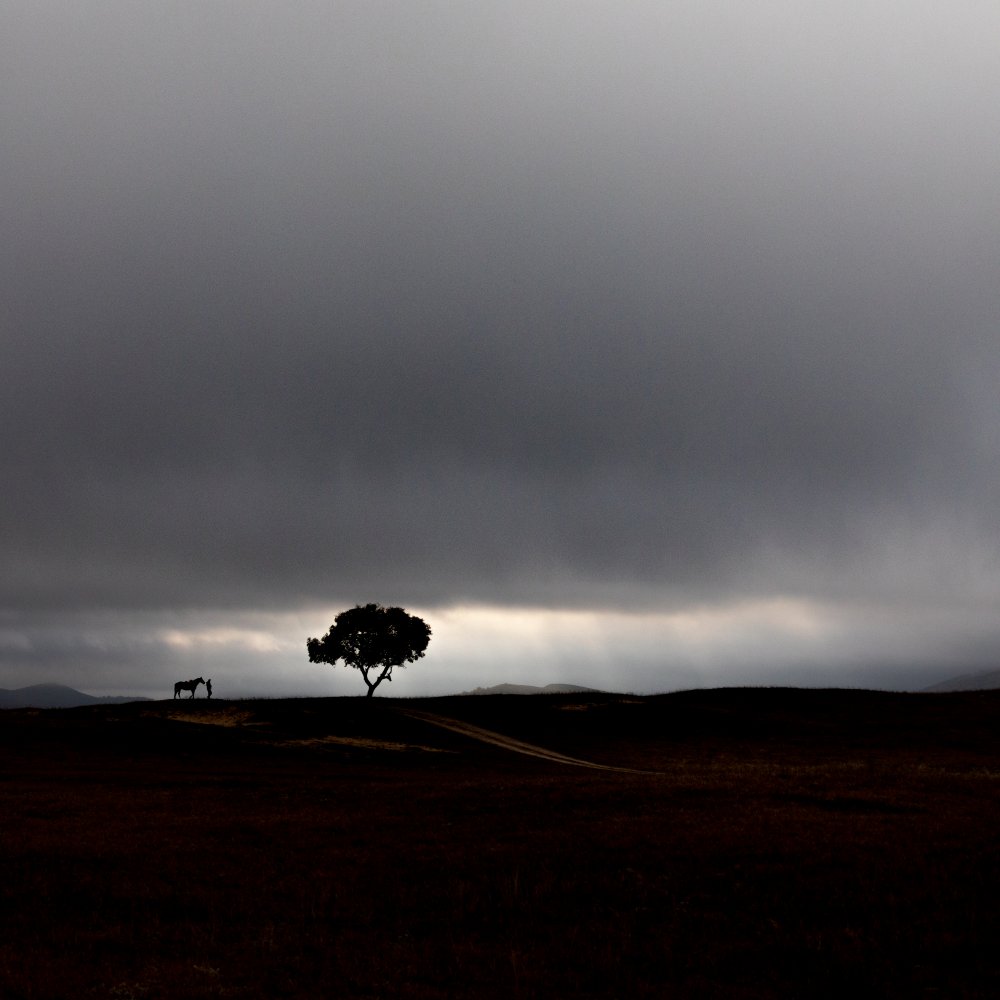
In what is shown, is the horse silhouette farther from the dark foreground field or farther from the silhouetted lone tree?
the dark foreground field

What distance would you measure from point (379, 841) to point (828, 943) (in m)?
14.7

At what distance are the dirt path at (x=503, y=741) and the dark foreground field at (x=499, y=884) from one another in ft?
29.4

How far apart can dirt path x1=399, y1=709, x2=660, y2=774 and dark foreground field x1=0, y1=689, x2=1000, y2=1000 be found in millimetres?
8947

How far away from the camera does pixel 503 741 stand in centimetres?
6650

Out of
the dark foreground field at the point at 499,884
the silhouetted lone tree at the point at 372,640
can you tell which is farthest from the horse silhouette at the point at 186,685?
the dark foreground field at the point at 499,884

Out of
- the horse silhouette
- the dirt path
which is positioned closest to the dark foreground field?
the dirt path

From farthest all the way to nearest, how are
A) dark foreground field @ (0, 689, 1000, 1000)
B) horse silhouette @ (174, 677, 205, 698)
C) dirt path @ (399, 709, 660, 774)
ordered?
horse silhouette @ (174, 677, 205, 698)
dirt path @ (399, 709, 660, 774)
dark foreground field @ (0, 689, 1000, 1000)

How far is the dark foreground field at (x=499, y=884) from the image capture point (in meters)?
15.9

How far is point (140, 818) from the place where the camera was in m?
32.4

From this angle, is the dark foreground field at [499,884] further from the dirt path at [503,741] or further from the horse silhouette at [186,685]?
the horse silhouette at [186,685]

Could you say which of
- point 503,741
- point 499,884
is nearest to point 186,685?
point 503,741

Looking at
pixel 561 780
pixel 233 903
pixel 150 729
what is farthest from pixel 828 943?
pixel 150 729

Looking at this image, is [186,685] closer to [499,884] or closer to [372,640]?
[372,640]

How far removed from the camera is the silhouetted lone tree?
11675 centimetres
